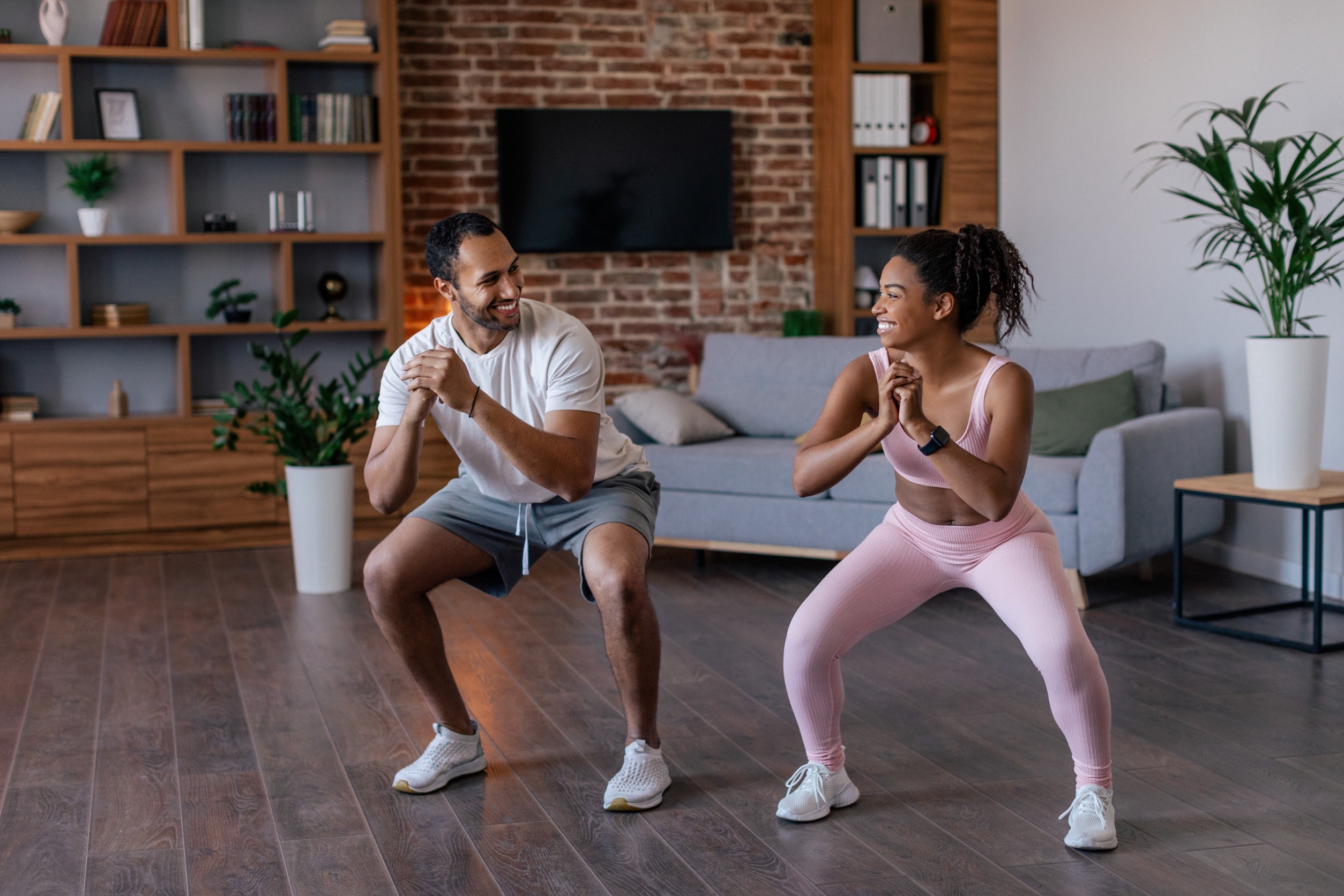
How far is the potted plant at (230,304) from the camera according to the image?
534 centimetres

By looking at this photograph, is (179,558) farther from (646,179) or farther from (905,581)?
(905,581)

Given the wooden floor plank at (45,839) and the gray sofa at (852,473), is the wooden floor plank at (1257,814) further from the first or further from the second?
the wooden floor plank at (45,839)

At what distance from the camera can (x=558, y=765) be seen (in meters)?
2.68

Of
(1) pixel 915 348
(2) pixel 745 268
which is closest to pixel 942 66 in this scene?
(2) pixel 745 268

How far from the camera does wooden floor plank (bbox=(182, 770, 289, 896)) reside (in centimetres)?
213

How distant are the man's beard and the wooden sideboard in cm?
292

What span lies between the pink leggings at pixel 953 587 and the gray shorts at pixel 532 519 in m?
0.41

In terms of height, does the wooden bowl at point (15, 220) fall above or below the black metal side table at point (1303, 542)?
above

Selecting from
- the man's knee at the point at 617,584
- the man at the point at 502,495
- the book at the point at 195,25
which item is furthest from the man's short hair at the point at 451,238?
the book at the point at 195,25

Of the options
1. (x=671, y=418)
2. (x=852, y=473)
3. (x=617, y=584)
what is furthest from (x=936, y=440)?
(x=671, y=418)

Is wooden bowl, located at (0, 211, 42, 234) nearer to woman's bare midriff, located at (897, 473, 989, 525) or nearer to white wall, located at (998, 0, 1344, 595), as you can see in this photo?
white wall, located at (998, 0, 1344, 595)

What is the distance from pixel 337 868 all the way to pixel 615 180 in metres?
4.17

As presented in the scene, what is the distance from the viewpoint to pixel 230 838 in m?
2.33

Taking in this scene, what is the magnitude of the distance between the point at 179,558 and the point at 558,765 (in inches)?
118
